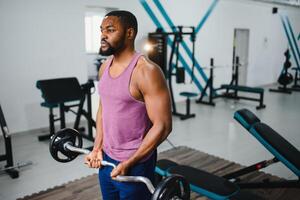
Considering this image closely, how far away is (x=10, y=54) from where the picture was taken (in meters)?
3.98

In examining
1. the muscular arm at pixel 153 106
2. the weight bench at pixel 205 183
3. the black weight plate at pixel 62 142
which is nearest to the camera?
the muscular arm at pixel 153 106

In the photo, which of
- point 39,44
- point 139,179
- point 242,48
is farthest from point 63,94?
point 242,48

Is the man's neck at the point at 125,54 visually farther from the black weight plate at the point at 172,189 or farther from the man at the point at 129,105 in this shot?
the black weight plate at the point at 172,189

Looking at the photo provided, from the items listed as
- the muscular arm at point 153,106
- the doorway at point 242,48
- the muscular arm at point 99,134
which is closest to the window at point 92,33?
the doorway at point 242,48

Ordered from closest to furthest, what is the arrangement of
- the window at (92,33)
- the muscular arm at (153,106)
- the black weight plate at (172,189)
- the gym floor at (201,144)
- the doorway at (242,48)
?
1. the black weight plate at (172,189)
2. the muscular arm at (153,106)
3. the gym floor at (201,144)
4. the doorway at (242,48)
5. the window at (92,33)

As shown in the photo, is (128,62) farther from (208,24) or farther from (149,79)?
(208,24)

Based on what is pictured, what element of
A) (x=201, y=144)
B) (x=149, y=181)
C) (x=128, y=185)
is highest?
(x=149, y=181)

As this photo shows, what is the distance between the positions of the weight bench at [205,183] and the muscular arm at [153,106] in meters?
0.95

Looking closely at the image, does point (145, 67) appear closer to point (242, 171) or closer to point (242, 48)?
point (242, 171)

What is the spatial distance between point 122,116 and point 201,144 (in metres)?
2.83

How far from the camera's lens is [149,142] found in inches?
46.0

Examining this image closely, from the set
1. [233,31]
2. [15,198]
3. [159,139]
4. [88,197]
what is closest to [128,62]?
[159,139]

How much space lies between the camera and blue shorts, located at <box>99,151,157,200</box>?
124cm

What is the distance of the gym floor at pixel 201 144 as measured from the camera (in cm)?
281
